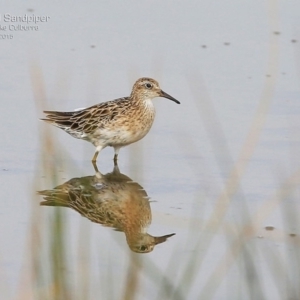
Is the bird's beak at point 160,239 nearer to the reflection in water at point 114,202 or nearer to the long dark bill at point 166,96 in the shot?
the reflection in water at point 114,202

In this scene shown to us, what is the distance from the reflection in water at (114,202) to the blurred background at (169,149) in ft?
0.31

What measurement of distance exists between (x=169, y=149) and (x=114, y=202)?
1.57 meters

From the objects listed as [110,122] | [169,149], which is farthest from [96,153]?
[169,149]

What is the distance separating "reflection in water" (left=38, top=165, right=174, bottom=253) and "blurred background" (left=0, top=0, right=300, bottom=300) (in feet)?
0.31

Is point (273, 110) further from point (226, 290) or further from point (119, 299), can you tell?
point (119, 299)

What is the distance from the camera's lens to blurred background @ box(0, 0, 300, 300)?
612 centimetres

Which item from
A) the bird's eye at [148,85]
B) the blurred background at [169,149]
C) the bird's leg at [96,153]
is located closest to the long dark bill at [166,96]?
the bird's eye at [148,85]

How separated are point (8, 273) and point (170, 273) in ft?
3.83

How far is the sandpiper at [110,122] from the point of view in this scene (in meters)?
10.8

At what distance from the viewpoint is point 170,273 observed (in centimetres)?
700

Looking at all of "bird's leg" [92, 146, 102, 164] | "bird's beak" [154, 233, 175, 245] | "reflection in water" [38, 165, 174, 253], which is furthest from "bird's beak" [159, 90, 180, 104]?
"bird's beak" [154, 233, 175, 245]

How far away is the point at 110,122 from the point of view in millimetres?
10836

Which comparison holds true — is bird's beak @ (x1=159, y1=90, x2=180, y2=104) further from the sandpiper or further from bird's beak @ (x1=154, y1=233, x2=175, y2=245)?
bird's beak @ (x1=154, y1=233, x2=175, y2=245)

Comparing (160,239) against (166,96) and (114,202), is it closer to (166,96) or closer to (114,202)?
(114,202)
